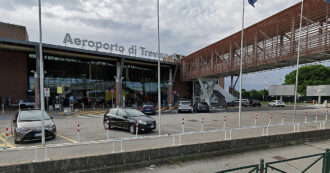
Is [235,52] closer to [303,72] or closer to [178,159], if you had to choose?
[178,159]

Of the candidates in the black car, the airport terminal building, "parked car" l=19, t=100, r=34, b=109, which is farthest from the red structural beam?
"parked car" l=19, t=100, r=34, b=109

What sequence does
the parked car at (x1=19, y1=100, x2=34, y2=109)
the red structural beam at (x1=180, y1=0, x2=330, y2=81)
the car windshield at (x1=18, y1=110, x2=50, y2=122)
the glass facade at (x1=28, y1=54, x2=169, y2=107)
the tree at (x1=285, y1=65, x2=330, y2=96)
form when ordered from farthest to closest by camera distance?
the tree at (x1=285, y1=65, x2=330, y2=96) → the glass facade at (x1=28, y1=54, x2=169, y2=107) → the parked car at (x1=19, y1=100, x2=34, y2=109) → the red structural beam at (x1=180, y1=0, x2=330, y2=81) → the car windshield at (x1=18, y1=110, x2=50, y2=122)

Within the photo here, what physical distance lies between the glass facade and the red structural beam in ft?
49.0

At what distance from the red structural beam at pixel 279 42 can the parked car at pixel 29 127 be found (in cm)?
2051

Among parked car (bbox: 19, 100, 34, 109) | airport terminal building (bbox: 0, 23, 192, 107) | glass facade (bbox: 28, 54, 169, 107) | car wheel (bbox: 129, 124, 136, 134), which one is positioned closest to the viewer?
car wheel (bbox: 129, 124, 136, 134)

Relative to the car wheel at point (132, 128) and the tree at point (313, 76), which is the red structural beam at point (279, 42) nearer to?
the car wheel at point (132, 128)

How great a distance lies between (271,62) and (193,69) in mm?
17281

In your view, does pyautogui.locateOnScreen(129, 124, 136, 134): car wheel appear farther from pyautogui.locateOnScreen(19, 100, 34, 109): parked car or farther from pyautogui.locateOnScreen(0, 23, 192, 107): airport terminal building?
pyautogui.locateOnScreen(19, 100, 34, 109): parked car

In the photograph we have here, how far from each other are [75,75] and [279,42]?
31.4 metres

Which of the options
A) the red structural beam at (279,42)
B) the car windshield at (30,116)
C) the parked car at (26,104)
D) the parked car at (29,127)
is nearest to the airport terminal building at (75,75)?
the parked car at (26,104)

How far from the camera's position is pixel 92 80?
33.2m

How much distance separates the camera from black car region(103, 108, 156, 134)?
10.0 metres

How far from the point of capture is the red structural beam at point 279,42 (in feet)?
50.8

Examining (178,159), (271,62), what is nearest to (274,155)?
(178,159)
